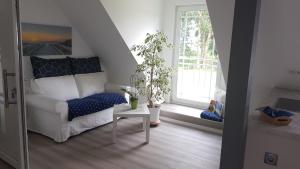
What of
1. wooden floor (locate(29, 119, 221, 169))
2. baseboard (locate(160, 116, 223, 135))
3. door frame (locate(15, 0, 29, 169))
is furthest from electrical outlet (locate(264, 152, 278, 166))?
baseboard (locate(160, 116, 223, 135))

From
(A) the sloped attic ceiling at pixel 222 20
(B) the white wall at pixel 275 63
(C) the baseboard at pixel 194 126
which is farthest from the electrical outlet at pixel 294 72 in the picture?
(C) the baseboard at pixel 194 126

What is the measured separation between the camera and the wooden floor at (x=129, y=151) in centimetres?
282

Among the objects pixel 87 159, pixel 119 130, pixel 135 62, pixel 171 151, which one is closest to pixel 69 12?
pixel 135 62

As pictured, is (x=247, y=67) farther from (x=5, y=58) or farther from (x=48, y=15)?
(x=48, y=15)

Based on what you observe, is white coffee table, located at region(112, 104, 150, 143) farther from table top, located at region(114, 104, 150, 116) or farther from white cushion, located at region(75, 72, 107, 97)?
white cushion, located at region(75, 72, 107, 97)

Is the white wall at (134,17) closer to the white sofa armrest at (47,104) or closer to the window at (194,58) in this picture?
the window at (194,58)

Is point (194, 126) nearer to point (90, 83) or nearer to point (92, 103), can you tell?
point (92, 103)

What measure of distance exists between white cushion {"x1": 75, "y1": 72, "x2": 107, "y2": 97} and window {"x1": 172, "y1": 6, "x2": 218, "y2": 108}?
1532 millimetres

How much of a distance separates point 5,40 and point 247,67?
2176mm

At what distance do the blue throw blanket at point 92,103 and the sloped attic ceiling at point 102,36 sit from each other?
2.14 feet

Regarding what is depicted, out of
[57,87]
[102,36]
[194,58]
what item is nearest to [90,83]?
[57,87]

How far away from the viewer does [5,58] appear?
7.80 ft

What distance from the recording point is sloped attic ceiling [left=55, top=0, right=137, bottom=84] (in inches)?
148

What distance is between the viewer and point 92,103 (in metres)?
3.62
